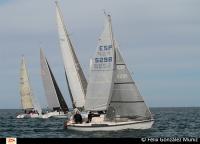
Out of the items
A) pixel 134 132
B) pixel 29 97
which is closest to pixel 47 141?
pixel 134 132

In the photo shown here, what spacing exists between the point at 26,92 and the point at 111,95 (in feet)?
201

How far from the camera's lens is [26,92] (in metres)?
102

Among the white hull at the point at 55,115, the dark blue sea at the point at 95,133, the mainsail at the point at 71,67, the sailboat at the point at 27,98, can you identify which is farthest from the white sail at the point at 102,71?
the sailboat at the point at 27,98

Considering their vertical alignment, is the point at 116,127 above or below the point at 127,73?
below

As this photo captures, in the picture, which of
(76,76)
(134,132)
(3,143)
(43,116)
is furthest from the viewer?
(43,116)

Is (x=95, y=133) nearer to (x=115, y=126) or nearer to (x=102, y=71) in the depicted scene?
(x=115, y=126)

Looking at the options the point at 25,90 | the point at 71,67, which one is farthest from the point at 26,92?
the point at 71,67

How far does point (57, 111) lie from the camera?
91.2m

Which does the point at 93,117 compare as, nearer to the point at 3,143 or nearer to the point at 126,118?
the point at 126,118

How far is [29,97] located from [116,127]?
215 ft

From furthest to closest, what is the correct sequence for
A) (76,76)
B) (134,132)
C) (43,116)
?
(43,116)
(76,76)
(134,132)

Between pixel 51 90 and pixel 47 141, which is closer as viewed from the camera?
pixel 47 141

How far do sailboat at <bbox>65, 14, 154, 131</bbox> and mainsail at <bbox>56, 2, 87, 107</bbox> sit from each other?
2174 cm

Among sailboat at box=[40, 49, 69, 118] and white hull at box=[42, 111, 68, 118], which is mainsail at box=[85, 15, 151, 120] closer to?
white hull at box=[42, 111, 68, 118]
